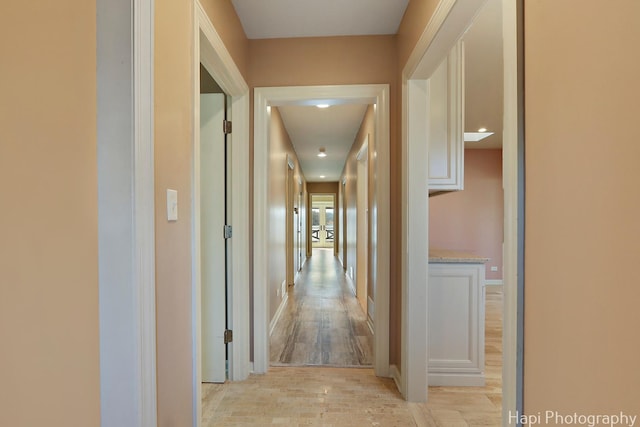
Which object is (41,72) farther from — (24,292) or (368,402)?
(368,402)

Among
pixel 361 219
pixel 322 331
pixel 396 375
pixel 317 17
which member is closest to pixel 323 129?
pixel 361 219

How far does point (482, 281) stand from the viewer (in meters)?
2.02

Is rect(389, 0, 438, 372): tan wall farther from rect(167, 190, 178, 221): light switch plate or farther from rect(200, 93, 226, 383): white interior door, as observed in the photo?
rect(167, 190, 178, 221): light switch plate

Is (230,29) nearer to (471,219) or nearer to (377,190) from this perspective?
(377,190)

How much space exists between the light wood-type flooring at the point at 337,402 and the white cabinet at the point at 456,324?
11 cm

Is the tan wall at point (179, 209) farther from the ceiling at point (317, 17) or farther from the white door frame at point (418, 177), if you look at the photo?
the white door frame at point (418, 177)

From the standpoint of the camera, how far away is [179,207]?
1146 millimetres

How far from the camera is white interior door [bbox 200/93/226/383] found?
80.7 inches

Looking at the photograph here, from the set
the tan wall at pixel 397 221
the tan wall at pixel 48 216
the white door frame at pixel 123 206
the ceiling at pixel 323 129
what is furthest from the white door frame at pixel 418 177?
the ceiling at pixel 323 129

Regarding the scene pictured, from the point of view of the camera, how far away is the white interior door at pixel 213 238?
6.73 ft

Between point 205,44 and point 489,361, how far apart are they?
3.04 m

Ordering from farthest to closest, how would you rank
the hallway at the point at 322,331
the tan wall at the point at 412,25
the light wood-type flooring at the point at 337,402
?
the hallway at the point at 322,331 < the light wood-type flooring at the point at 337,402 < the tan wall at the point at 412,25

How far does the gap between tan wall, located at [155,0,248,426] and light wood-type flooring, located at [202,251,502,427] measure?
2.15ft

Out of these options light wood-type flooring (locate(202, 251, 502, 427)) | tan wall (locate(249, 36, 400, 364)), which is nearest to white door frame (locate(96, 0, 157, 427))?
light wood-type flooring (locate(202, 251, 502, 427))
